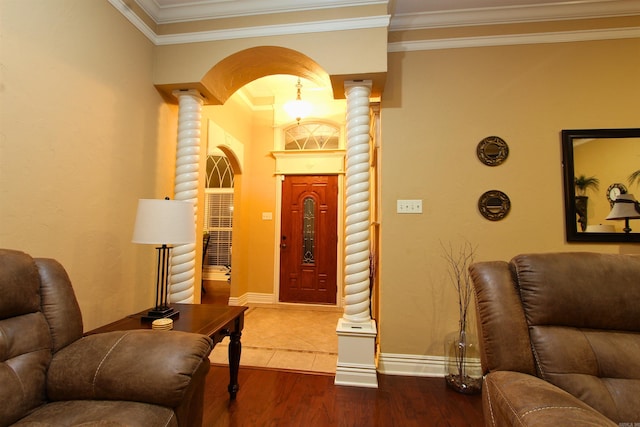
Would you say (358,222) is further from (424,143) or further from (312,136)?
(312,136)

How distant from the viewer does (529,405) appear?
0.87 meters

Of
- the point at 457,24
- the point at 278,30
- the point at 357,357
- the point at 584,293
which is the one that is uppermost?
the point at 457,24

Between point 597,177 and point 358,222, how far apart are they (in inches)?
75.4

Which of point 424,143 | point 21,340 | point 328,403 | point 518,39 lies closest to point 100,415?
point 21,340

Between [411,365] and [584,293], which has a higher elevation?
[584,293]

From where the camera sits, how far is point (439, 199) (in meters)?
2.44

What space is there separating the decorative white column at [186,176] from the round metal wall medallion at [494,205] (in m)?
2.40

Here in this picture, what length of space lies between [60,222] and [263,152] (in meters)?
3.14

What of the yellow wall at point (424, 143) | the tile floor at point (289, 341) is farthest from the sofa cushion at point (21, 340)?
the tile floor at point (289, 341)

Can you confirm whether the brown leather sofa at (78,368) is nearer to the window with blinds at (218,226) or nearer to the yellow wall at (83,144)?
the yellow wall at (83,144)

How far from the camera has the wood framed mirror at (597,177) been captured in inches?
88.9

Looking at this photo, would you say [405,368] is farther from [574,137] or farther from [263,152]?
[263,152]

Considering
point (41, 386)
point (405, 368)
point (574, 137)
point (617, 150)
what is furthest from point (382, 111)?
point (41, 386)

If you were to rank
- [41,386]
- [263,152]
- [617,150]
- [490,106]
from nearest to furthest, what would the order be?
1. [41,386]
2. [617,150]
3. [490,106]
4. [263,152]
